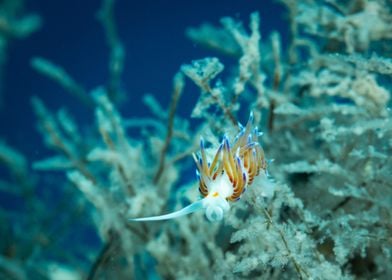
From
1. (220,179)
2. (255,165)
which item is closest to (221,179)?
(220,179)

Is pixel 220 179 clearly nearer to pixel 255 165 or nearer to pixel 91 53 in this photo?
pixel 255 165

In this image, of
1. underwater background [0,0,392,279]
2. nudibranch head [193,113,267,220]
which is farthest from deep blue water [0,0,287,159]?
nudibranch head [193,113,267,220]

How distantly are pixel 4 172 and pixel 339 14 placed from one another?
25.2 m

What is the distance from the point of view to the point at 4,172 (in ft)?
82.2

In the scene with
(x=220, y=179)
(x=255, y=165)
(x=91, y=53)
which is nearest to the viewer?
(x=220, y=179)

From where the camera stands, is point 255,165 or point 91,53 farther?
point 91,53

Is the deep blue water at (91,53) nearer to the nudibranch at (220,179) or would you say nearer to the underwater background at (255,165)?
the underwater background at (255,165)

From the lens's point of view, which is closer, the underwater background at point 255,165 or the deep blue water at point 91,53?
the underwater background at point 255,165

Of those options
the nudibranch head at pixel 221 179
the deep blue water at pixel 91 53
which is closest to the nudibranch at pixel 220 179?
the nudibranch head at pixel 221 179

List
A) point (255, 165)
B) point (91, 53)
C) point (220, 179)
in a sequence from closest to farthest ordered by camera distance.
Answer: point (220, 179) → point (255, 165) → point (91, 53)

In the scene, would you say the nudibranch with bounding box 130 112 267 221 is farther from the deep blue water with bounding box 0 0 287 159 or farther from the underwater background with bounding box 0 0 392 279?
the deep blue water with bounding box 0 0 287 159

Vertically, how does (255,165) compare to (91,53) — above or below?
below

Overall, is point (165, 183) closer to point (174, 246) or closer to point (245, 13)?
point (174, 246)

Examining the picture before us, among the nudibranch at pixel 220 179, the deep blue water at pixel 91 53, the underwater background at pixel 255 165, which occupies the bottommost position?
the nudibranch at pixel 220 179
